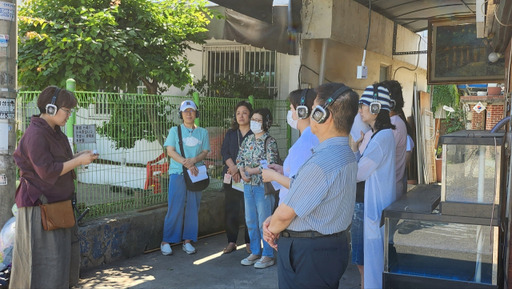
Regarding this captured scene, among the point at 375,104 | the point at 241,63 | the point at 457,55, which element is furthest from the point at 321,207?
the point at 241,63

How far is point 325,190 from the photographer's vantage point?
9.06 feet

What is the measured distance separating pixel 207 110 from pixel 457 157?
15.5 feet

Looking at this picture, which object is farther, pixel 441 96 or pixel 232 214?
pixel 441 96

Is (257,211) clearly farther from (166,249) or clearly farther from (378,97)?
(378,97)

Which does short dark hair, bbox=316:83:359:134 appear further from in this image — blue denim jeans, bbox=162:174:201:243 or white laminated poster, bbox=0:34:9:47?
blue denim jeans, bbox=162:174:201:243

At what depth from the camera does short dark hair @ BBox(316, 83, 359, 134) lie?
2906mm

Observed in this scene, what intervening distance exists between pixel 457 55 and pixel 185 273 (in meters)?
5.79

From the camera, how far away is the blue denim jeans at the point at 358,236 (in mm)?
4699

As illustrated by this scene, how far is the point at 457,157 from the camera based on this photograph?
3584 millimetres

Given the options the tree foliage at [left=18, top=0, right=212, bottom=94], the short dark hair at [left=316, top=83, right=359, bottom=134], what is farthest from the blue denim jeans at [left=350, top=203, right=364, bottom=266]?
the tree foliage at [left=18, top=0, right=212, bottom=94]

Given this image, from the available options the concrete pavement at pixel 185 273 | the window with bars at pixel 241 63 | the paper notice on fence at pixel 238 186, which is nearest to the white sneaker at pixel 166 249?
the concrete pavement at pixel 185 273

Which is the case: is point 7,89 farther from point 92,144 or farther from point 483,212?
point 483,212

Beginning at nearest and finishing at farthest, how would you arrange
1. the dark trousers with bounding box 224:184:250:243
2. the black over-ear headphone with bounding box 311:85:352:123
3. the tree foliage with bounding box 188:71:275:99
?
1. the black over-ear headphone with bounding box 311:85:352:123
2. the dark trousers with bounding box 224:184:250:243
3. the tree foliage with bounding box 188:71:275:99

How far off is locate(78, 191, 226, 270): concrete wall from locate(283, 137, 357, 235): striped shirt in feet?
11.7
